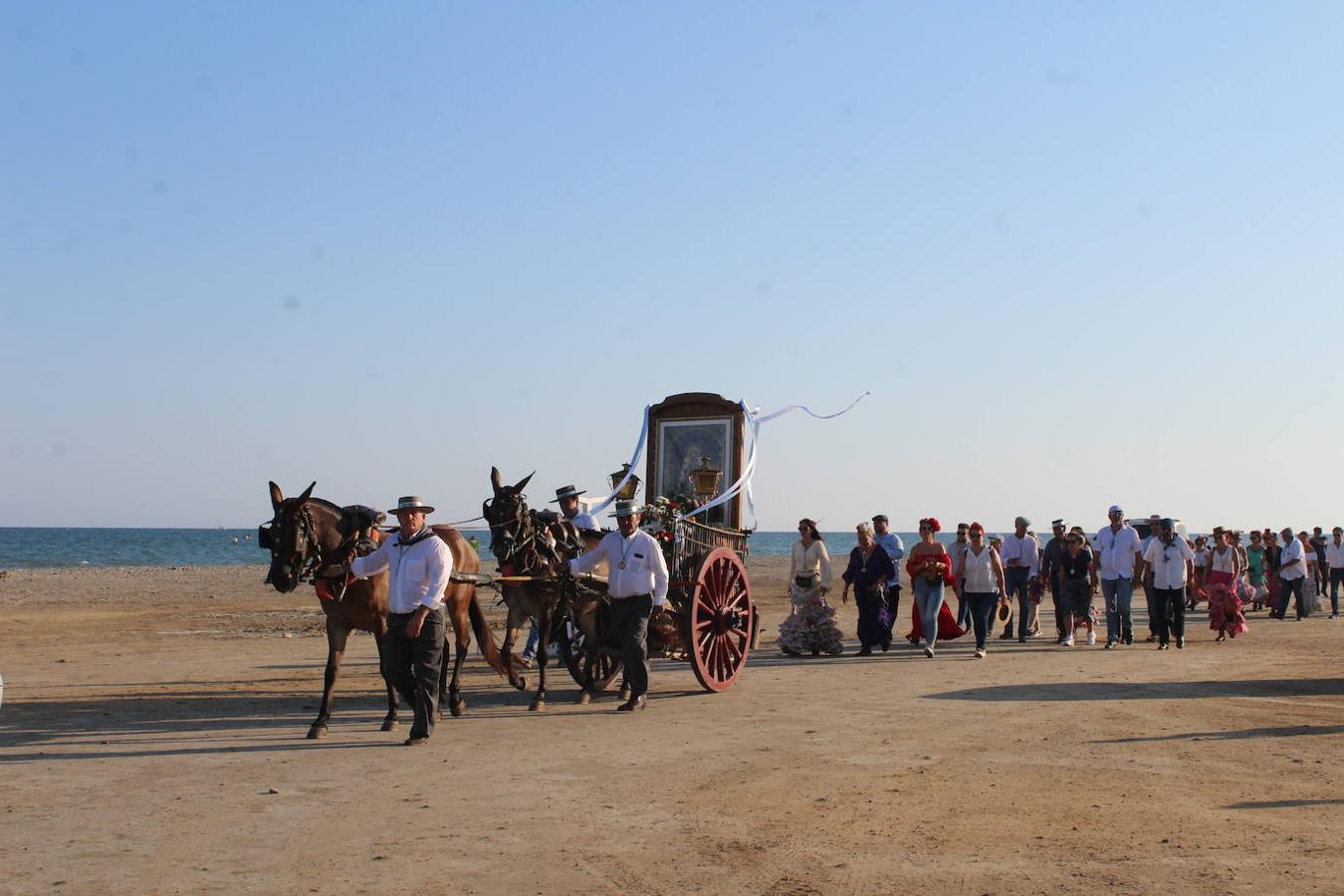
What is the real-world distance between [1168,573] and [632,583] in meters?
9.06

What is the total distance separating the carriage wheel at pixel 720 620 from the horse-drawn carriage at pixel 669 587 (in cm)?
1

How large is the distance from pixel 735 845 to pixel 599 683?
6.67 m

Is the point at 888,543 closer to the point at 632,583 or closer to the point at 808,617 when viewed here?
the point at 808,617

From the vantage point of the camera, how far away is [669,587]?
13.5 meters

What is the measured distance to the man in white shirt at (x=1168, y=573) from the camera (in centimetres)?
1758

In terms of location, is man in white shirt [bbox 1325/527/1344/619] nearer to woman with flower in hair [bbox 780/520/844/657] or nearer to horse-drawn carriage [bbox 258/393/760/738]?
woman with flower in hair [bbox 780/520/844/657]

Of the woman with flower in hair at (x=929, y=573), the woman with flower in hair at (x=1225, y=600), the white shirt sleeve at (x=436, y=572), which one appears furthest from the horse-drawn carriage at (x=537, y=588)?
the woman with flower in hair at (x=1225, y=600)

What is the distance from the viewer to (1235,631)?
794 inches

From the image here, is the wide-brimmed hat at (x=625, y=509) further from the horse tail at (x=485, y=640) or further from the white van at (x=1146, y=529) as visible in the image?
the white van at (x=1146, y=529)

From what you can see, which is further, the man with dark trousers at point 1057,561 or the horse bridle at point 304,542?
the man with dark trousers at point 1057,561

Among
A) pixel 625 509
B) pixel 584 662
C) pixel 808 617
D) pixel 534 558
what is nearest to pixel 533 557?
pixel 534 558

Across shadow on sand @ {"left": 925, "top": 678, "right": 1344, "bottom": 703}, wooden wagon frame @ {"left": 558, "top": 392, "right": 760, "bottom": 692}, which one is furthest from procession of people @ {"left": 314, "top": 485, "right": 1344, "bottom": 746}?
shadow on sand @ {"left": 925, "top": 678, "right": 1344, "bottom": 703}

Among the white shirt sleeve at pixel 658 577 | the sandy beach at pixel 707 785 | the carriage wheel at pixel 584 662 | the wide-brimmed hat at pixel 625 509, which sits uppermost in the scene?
the wide-brimmed hat at pixel 625 509

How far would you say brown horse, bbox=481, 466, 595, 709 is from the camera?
39.7 feet
